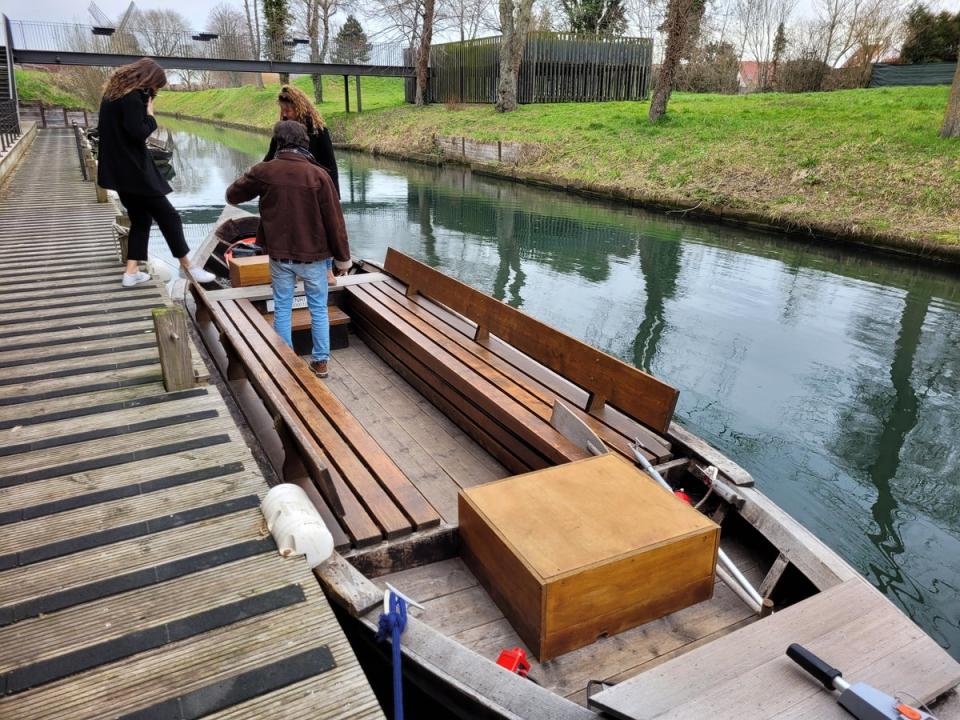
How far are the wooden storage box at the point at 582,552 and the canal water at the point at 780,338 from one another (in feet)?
6.51

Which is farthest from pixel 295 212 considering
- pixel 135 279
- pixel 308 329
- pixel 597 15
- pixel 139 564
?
pixel 597 15

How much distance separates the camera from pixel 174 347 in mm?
3809

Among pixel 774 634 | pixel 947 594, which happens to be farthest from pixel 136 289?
pixel 947 594

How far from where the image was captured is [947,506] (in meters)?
4.67

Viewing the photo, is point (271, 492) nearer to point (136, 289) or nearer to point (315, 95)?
point (136, 289)

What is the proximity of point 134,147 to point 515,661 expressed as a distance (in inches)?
173

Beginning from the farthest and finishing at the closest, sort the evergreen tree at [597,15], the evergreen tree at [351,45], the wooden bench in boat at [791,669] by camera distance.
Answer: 1. the evergreen tree at [351,45]
2. the evergreen tree at [597,15]
3. the wooden bench in boat at [791,669]

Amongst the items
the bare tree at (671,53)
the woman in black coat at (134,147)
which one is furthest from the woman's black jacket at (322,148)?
the bare tree at (671,53)

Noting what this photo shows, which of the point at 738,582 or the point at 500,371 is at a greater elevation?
the point at 500,371

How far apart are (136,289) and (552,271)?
22.2ft

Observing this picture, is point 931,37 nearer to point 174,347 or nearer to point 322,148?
point 322,148

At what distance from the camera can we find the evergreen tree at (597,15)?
33.1m

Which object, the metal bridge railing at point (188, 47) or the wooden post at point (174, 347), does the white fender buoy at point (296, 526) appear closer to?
the wooden post at point (174, 347)

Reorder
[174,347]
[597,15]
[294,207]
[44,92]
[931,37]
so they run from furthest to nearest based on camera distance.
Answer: [44,92], [597,15], [931,37], [294,207], [174,347]
